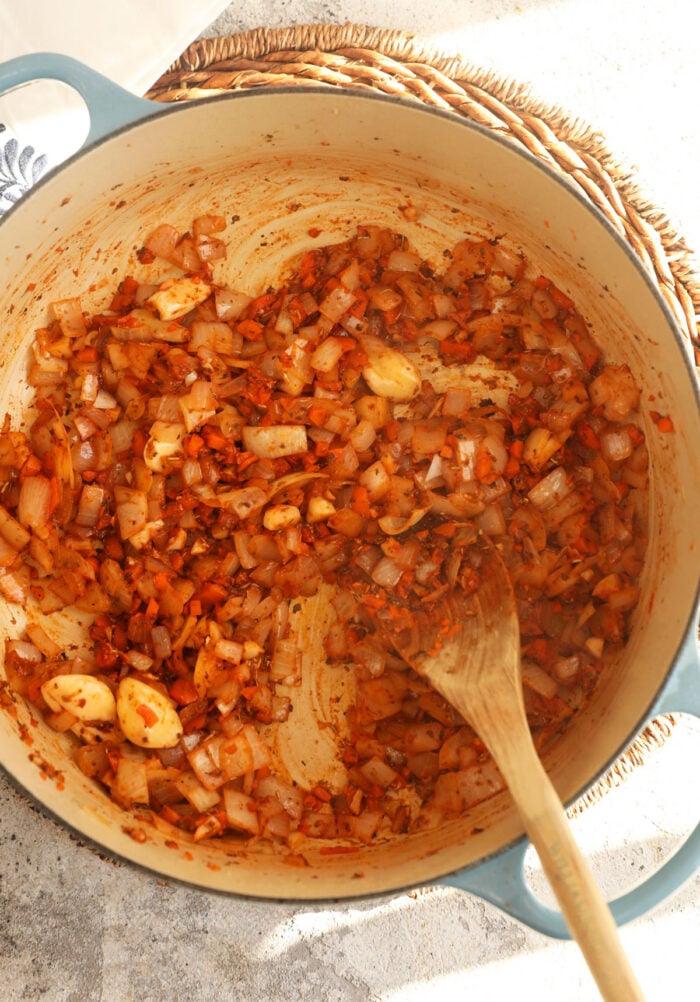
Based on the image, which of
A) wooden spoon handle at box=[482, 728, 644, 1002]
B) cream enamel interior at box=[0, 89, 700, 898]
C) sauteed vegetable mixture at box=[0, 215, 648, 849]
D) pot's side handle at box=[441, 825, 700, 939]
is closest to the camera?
wooden spoon handle at box=[482, 728, 644, 1002]

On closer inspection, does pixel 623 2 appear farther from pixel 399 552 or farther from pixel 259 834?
pixel 259 834

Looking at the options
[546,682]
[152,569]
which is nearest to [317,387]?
[152,569]

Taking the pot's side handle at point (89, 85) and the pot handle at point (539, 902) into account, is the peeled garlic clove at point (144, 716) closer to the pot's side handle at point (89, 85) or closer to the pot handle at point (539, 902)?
the pot handle at point (539, 902)

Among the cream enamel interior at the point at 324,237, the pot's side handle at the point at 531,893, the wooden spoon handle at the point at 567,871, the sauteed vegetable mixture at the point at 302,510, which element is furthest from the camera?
the sauteed vegetable mixture at the point at 302,510

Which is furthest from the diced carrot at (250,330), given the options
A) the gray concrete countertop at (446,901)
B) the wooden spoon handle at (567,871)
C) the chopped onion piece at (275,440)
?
the wooden spoon handle at (567,871)

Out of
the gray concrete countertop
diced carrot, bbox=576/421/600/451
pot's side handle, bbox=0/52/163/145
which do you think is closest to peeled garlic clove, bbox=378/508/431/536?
diced carrot, bbox=576/421/600/451

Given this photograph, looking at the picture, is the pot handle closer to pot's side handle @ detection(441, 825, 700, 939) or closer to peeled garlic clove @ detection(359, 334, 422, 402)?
pot's side handle @ detection(441, 825, 700, 939)
